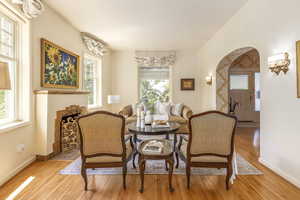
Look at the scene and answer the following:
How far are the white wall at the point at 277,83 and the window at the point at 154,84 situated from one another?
3399 millimetres

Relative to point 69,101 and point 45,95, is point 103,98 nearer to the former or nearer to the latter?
point 69,101

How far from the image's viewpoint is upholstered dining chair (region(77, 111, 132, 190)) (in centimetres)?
186

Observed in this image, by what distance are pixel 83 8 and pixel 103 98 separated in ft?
10.1

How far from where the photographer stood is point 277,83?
236cm

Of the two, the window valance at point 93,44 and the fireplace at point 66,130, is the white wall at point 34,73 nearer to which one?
the window valance at point 93,44

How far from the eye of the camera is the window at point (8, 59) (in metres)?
2.32

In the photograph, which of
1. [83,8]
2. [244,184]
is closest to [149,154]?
[244,184]

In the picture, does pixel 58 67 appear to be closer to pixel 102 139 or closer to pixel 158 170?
pixel 102 139

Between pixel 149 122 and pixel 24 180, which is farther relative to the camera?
pixel 149 122

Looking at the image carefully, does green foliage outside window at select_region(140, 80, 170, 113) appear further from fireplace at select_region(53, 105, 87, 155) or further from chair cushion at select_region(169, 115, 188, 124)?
fireplace at select_region(53, 105, 87, 155)

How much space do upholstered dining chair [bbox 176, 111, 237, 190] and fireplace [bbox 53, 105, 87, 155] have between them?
260 centimetres

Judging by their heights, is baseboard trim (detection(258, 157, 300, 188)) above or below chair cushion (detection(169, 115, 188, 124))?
below

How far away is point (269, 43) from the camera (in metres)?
2.49

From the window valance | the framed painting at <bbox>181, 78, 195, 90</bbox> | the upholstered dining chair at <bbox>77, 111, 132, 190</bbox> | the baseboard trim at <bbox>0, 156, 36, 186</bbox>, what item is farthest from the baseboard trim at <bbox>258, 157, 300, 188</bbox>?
the window valance
